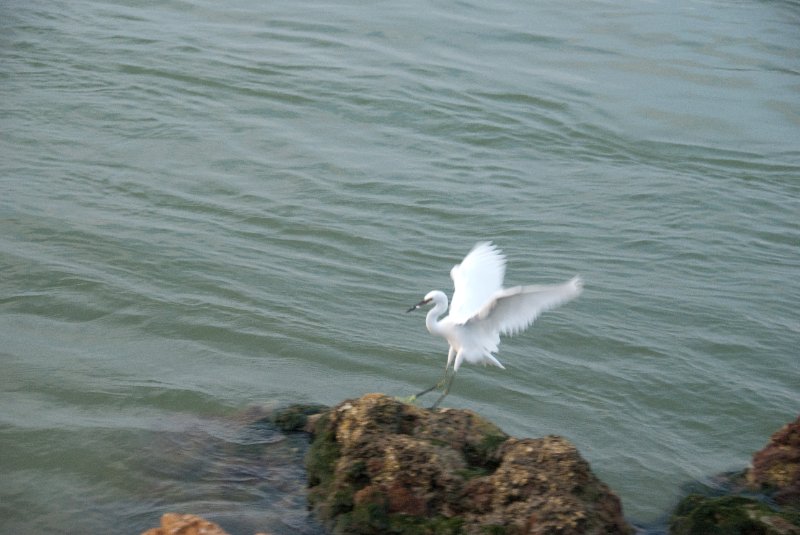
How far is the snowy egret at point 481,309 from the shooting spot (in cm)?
702

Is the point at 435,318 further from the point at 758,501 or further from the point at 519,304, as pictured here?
the point at 758,501

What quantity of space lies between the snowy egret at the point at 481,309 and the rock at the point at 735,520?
62.8 inches

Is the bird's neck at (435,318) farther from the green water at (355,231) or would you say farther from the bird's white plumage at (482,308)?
the green water at (355,231)

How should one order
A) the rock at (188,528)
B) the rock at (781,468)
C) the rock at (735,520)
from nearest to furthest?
the rock at (188,528)
the rock at (735,520)
the rock at (781,468)

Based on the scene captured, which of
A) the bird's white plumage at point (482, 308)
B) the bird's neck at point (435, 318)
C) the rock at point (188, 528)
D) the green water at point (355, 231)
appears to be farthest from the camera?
the bird's neck at point (435, 318)

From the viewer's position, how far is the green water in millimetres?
7543

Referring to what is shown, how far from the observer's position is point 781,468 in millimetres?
6344

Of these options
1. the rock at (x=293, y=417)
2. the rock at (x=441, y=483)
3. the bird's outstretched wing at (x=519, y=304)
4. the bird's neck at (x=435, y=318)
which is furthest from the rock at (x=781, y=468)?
the rock at (x=293, y=417)

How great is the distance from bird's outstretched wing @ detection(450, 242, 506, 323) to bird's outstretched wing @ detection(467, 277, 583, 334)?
0.37m

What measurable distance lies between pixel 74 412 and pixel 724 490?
179 inches

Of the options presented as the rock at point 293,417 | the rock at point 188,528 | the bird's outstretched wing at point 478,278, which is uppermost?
the bird's outstretched wing at point 478,278

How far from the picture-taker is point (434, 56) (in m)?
16.8

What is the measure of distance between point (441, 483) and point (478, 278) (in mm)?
2900

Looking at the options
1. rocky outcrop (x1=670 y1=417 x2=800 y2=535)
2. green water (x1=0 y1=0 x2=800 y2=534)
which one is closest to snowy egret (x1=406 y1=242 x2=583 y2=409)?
green water (x1=0 y1=0 x2=800 y2=534)
